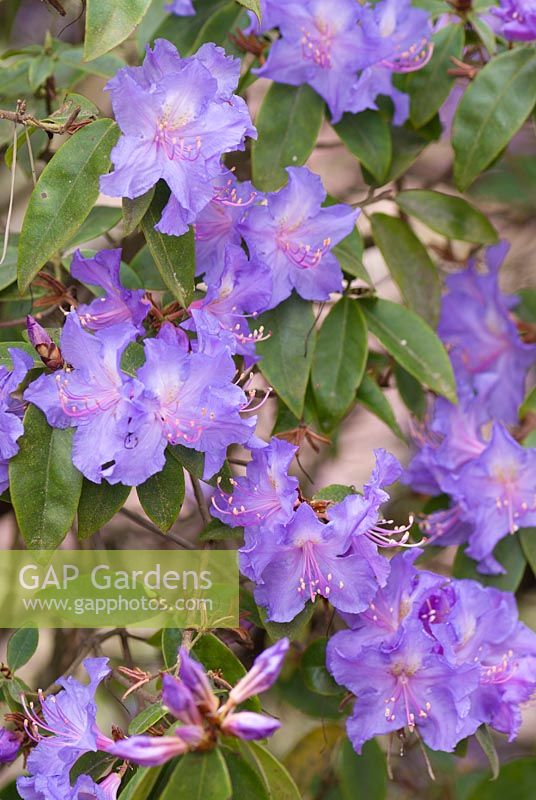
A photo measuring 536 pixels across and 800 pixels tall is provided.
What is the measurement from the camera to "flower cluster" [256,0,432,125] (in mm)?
1327

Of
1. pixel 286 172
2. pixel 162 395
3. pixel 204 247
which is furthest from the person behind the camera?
pixel 286 172

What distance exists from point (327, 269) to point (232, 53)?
38 cm

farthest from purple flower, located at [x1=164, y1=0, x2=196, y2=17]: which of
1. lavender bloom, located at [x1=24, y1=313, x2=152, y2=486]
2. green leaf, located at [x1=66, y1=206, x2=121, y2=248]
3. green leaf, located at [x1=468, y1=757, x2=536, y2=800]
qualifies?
green leaf, located at [x1=468, y1=757, x2=536, y2=800]

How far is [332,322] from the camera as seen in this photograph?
1.38m

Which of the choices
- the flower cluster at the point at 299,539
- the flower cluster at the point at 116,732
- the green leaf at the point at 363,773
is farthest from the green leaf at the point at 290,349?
the green leaf at the point at 363,773

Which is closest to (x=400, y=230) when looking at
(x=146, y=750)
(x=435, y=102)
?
(x=435, y=102)

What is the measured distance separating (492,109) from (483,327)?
1.56 ft

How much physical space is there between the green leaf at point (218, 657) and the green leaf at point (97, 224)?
0.53 metres

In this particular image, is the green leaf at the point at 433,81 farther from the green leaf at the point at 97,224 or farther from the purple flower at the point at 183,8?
the green leaf at the point at 97,224

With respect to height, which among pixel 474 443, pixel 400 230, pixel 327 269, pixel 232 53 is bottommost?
pixel 474 443

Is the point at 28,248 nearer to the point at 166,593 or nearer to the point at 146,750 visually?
the point at 166,593

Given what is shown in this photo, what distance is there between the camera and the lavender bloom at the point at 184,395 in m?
1.01

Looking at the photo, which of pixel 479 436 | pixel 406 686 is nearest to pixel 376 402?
pixel 479 436

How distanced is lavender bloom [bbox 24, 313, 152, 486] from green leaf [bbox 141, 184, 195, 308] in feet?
0.25
